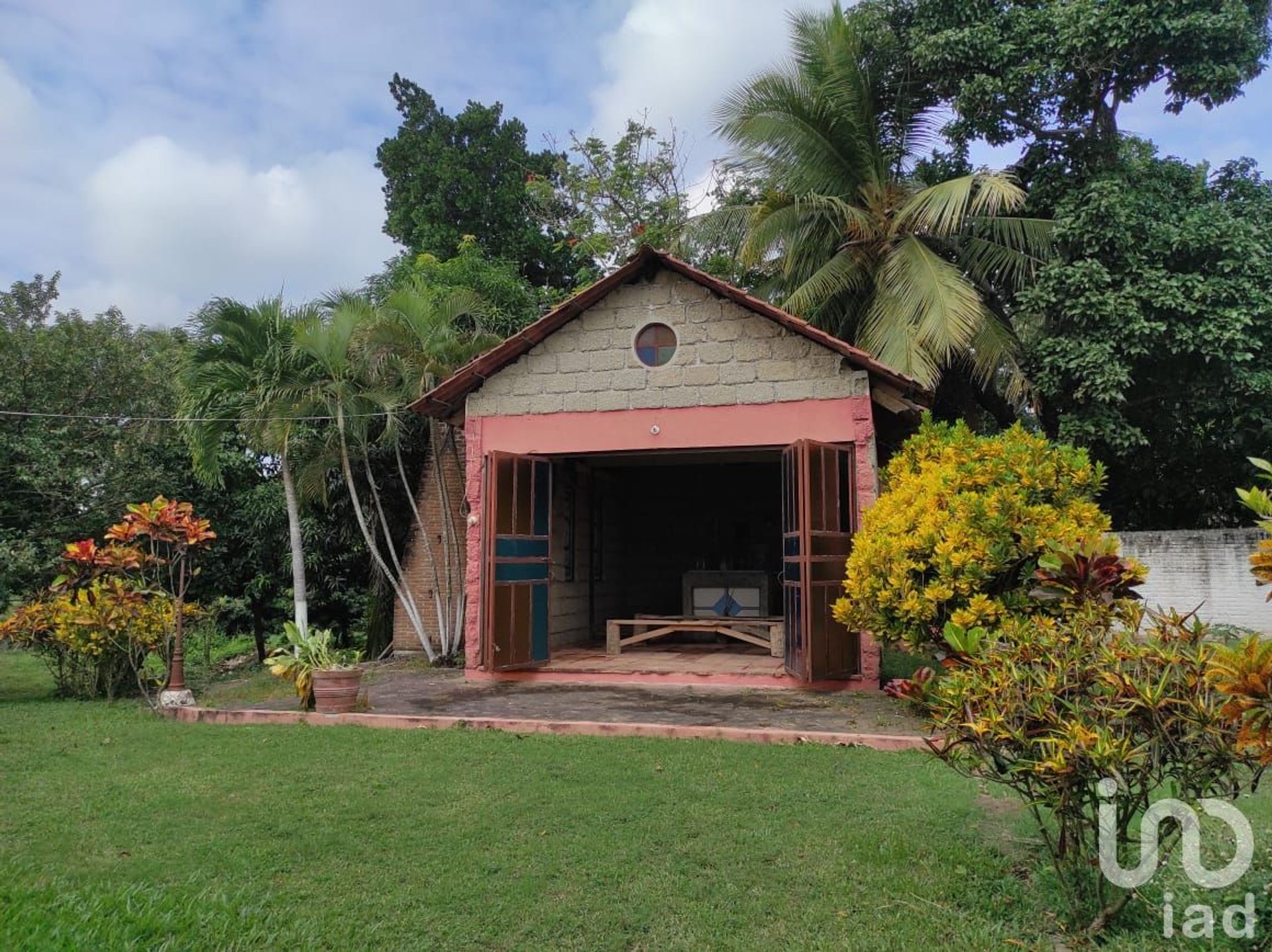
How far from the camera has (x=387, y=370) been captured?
38.5ft

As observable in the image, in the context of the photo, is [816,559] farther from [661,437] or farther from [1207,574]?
[1207,574]

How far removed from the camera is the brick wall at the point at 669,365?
9656mm

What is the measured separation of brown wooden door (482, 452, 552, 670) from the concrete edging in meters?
2.20

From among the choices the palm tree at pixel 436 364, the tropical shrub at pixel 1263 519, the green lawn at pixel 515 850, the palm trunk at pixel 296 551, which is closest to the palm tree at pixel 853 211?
the palm tree at pixel 436 364

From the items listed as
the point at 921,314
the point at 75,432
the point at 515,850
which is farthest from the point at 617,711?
the point at 75,432

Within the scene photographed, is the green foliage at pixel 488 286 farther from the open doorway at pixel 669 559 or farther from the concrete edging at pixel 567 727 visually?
the concrete edging at pixel 567 727

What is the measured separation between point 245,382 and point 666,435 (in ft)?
16.8

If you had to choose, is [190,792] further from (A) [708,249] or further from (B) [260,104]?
(A) [708,249]

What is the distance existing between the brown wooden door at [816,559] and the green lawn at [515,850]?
8.43 feet

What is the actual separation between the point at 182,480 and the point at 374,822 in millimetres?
11719

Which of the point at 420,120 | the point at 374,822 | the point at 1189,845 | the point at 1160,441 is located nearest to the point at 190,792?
the point at 374,822

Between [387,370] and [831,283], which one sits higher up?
[831,283]

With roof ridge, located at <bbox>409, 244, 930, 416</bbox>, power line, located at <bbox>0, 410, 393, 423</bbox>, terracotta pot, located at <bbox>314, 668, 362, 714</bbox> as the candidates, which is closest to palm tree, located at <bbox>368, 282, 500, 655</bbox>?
power line, located at <bbox>0, 410, 393, 423</bbox>

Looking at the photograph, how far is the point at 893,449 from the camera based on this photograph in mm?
11547
